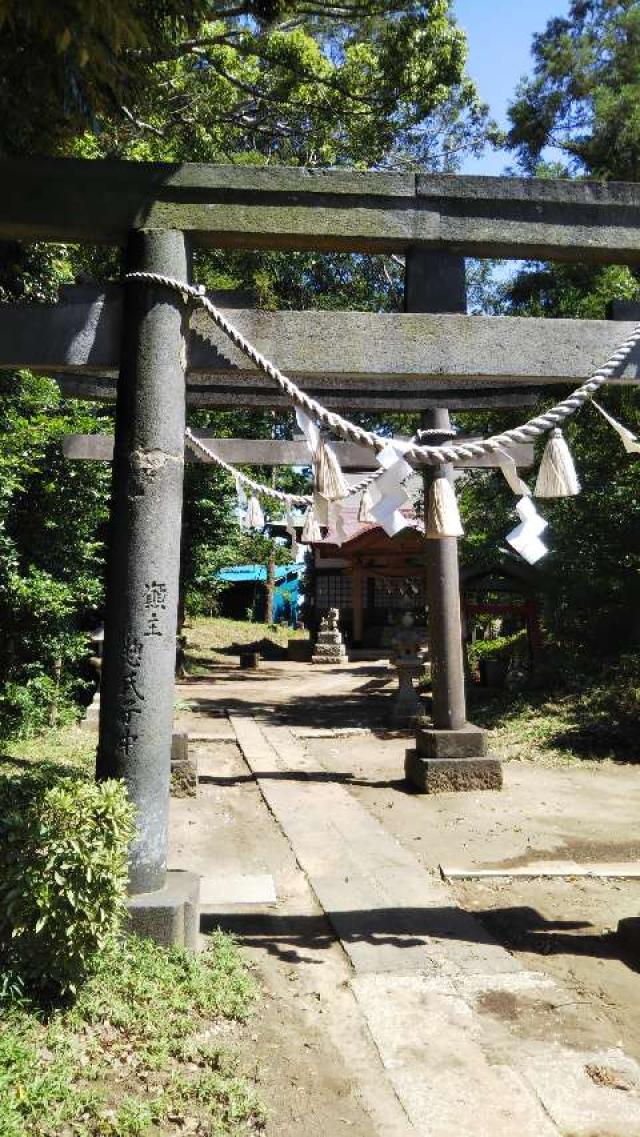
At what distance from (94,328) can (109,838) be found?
8.68 ft

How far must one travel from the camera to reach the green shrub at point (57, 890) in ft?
10.5

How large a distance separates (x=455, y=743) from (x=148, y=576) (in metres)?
5.23

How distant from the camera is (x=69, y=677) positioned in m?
11.6

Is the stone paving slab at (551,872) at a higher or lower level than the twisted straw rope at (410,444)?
lower

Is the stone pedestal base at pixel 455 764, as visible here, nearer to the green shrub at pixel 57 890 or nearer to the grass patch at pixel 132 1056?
the grass patch at pixel 132 1056

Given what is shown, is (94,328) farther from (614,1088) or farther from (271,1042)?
(614,1088)

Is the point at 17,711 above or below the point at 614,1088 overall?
above

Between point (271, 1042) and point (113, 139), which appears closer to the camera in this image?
point (271, 1042)

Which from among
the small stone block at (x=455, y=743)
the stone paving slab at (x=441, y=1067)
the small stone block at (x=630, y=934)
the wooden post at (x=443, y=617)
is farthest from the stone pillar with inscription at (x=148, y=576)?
the wooden post at (x=443, y=617)

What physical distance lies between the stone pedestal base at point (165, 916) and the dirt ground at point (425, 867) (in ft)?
1.61

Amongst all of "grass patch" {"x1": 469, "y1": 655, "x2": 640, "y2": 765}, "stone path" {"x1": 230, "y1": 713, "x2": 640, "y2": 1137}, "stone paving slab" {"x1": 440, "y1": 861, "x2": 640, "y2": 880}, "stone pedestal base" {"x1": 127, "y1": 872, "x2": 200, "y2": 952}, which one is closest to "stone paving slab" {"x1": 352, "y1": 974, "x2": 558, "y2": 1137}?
"stone path" {"x1": 230, "y1": 713, "x2": 640, "y2": 1137}

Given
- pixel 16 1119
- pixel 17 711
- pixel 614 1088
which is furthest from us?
pixel 17 711

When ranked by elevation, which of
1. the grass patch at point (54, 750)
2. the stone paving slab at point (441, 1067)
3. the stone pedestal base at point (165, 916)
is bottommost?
the stone paving slab at point (441, 1067)

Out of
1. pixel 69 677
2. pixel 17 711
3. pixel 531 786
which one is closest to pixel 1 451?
pixel 17 711
